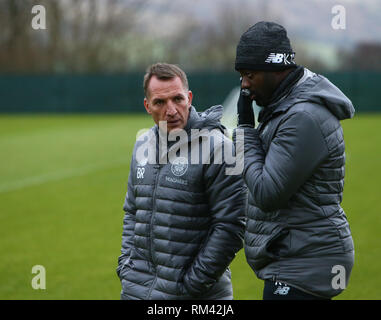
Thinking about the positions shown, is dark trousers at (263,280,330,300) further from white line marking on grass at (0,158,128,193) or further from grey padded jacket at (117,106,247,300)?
white line marking on grass at (0,158,128,193)

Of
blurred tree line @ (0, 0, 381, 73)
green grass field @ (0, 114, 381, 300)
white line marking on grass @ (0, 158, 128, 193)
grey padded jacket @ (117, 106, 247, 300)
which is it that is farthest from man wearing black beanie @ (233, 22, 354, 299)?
→ blurred tree line @ (0, 0, 381, 73)

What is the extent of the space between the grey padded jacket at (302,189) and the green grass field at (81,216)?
3.31m

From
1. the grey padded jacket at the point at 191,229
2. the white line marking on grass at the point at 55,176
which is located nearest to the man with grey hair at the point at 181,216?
the grey padded jacket at the point at 191,229

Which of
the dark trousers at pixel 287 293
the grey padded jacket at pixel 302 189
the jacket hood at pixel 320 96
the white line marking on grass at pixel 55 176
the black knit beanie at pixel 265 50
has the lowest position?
the white line marking on grass at pixel 55 176

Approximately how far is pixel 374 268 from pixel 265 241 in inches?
177

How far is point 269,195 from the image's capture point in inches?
123

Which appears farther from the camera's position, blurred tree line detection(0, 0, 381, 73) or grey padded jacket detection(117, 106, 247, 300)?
blurred tree line detection(0, 0, 381, 73)

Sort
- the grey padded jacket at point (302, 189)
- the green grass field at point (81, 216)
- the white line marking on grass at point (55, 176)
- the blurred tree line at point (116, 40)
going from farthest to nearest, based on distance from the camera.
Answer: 1. the blurred tree line at point (116, 40)
2. the white line marking on grass at point (55, 176)
3. the green grass field at point (81, 216)
4. the grey padded jacket at point (302, 189)

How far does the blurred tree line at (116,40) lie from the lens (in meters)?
54.3

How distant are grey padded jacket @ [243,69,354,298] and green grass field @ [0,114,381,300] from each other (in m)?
3.31

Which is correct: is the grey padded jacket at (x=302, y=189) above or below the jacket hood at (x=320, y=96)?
below

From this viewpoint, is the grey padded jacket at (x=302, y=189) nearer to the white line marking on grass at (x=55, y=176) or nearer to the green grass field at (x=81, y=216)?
the green grass field at (x=81, y=216)

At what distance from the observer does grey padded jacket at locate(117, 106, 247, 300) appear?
3.54m
